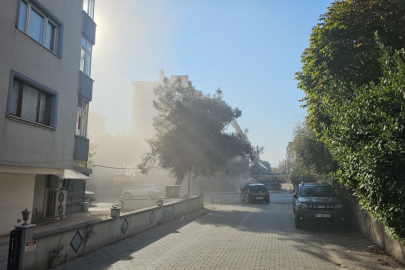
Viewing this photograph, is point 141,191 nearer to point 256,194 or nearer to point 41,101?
point 256,194

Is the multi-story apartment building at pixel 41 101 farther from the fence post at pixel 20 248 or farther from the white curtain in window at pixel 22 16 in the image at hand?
the fence post at pixel 20 248

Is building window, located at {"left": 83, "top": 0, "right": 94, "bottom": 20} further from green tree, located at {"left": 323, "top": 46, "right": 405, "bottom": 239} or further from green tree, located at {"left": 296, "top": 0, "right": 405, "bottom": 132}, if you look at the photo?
green tree, located at {"left": 323, "top": 46, "right": 405, "bottom": 239}

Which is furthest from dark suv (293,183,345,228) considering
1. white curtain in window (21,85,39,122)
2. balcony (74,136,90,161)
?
white curtain in window (21,85,39,122)

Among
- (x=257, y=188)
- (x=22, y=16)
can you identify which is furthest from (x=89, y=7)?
(x=257, y=188)

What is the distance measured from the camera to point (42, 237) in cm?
700

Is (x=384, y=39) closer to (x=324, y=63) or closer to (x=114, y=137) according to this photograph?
(x=324, y=63)

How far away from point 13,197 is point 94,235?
4461 mm

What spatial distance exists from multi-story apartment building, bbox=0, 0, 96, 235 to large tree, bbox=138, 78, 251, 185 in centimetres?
1216

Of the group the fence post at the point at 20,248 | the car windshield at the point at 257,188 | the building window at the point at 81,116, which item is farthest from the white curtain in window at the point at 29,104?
the car windshield at the point at 257,188

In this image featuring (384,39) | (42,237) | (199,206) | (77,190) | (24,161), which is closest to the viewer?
(42,237)

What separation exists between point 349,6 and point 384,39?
163 cm

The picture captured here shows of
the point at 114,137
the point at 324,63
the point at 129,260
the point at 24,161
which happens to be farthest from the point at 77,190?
the point at 114,137

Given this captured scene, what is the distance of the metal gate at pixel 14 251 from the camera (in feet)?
20.5

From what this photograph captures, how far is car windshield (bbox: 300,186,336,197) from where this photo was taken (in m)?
13.4
